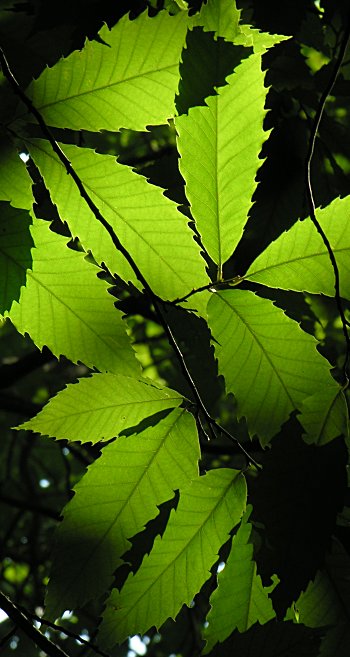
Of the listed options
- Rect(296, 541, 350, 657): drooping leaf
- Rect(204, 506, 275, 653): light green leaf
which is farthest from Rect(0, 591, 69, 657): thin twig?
Rect(296, 541, 350, 657): drooping leaf

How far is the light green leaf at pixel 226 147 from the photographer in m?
0.79

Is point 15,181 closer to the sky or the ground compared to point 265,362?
closer to the sky

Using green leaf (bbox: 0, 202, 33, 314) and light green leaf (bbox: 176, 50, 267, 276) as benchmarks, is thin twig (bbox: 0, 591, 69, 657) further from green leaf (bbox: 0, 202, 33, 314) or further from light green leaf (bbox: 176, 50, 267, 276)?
light green leaf (bbox: 176, 50, 267, 276)

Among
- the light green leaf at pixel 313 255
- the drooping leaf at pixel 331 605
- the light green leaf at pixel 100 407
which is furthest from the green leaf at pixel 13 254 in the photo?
the drooping leaf at pixel 331 605

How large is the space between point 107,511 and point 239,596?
0.19 meters

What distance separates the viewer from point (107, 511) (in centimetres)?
84

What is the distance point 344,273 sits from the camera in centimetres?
79

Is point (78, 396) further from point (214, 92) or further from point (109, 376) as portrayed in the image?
point (214, 92)

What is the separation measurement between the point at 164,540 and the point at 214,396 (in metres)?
0.86

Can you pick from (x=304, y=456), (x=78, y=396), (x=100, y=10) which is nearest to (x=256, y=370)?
(x=304, y=456)

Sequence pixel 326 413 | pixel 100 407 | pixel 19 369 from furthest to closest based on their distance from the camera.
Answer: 1. pixel 19 369
2. pixel 100 407
3. pixel 326 413

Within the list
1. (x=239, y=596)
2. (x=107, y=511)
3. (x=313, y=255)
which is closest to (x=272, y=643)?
(x=239, y=596)

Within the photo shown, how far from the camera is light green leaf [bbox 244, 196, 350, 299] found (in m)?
0.79

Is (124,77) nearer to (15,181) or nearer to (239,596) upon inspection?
(15,181)
